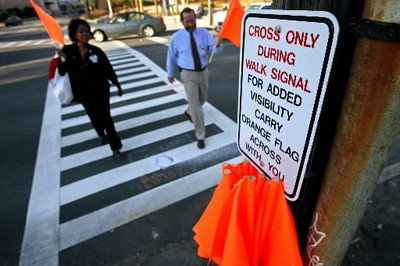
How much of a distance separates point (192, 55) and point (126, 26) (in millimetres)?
13974

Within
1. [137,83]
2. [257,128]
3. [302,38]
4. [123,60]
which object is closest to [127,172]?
[257,128]

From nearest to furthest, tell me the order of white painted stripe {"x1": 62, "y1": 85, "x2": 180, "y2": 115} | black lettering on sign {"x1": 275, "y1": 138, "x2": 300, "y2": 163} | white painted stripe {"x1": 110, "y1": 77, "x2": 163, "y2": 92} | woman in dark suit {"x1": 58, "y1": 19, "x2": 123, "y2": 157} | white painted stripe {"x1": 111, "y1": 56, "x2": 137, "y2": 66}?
black lettering on sign {"x1": 275, "y1": 138, "x2": 300, "y2": 163}
woman in dark suit {"x1": 58, "y1": 19, "x2": 123, "y2": 157}
white painted stripe {"x1": 62, "y1": 85, "x2": 180, "y2": 115}
white painted stripe {"x1": 110, "y1": 77, "x2": 163, "y2": 92}
white painted stripe {"x1": 111, "y1": 56, "x2": 137, "y2": 66}

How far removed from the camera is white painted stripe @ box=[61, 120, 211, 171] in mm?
4707

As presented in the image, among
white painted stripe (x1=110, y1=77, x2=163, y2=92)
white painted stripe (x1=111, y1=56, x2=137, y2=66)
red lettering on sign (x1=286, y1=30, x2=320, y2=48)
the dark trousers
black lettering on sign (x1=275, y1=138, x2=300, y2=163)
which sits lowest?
white painted stripe (x1=111, y1=56, x2=137, y2=66)

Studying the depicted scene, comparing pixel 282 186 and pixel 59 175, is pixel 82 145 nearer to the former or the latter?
pixel 59 175

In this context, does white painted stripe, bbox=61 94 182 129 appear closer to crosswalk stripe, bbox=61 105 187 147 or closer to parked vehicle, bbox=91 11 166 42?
crosswalk stripe, bbox=61 105 187 147

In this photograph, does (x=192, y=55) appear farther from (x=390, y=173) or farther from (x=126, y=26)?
(x=126, y=26)

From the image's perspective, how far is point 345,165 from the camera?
112cm

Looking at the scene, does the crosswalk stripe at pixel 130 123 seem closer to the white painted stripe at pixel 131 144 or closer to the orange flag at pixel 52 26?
the white painted stripe at pixel 131 144

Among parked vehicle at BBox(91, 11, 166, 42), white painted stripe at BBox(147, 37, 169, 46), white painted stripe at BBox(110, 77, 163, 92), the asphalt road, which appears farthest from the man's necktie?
parked vehicle at BBox(91, 11, 166, 42)

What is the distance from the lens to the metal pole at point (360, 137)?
34.7 inches

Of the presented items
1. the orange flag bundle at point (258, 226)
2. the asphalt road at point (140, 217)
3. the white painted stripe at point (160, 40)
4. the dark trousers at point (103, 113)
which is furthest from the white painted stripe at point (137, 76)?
the orange flag bundle at point (258, 226)

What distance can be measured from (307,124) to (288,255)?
0.61m

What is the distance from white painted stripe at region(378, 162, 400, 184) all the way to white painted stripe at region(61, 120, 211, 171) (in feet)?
10.0
